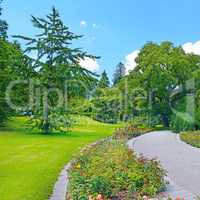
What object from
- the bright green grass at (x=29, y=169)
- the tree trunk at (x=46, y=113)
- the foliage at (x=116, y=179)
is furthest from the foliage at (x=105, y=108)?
the foliage at (x=116, y=179)

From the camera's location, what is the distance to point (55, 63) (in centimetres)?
3325

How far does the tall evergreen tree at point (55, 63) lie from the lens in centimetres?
3203

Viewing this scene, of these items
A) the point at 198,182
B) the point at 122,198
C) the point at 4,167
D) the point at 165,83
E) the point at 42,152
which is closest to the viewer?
the point at 122,198

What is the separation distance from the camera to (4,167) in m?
13.7

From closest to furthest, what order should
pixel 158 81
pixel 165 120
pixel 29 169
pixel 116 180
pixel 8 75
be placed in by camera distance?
pixel 116 180, pixel 29 169, pixel 8 75, pixel 158 81, pixel 165 120

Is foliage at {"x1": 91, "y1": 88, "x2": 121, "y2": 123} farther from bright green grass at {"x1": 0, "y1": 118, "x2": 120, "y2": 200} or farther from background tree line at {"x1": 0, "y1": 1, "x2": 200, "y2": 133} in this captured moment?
bright green grass at {"x1": 0, "y1": 118, "x2": 120, "y2": 200}

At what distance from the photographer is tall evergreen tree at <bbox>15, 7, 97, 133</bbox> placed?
32.0 metres

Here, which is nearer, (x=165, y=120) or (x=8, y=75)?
(x=8, y=75)

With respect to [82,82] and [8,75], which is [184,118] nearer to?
[82,82]

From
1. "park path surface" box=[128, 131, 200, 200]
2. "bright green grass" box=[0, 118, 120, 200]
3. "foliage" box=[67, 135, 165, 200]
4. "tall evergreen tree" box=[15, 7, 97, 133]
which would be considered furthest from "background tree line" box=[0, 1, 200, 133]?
"foliage" box=[67, 135, 165, 200]

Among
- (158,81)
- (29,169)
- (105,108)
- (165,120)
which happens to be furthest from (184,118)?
(29,169)

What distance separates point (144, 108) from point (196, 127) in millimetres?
9162

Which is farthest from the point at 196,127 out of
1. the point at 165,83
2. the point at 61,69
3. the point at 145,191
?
the point at 145,191

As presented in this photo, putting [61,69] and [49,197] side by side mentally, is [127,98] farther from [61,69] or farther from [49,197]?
[49,197]
